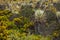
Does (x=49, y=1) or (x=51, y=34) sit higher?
(x=49, y=1)

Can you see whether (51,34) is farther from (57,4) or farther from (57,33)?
(57,4)

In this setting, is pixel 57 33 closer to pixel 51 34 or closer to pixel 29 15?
pixel 51 34

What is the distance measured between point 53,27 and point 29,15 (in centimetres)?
114

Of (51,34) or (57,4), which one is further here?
(57,4)

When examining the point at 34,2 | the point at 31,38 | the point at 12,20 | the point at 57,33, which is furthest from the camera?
the point at 34,2

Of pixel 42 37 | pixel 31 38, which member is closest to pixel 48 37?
pixel 42 37

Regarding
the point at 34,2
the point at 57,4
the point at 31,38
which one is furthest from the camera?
the point at 34,2

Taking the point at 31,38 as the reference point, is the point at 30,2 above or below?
above

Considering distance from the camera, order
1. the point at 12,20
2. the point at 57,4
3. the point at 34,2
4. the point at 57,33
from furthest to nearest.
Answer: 1. the point at 34,2
2. the point at 57,4
3. the point at 12,20
4. the point at 57,33

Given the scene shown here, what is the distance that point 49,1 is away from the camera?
25.4 feet

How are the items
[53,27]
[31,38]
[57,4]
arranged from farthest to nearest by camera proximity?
1. [57,4]
2. [53,27]
3. [31,38]

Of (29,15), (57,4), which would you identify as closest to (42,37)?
(29,15)

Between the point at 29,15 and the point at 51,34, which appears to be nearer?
the point at 51,34

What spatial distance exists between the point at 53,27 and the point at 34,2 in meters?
1.94
